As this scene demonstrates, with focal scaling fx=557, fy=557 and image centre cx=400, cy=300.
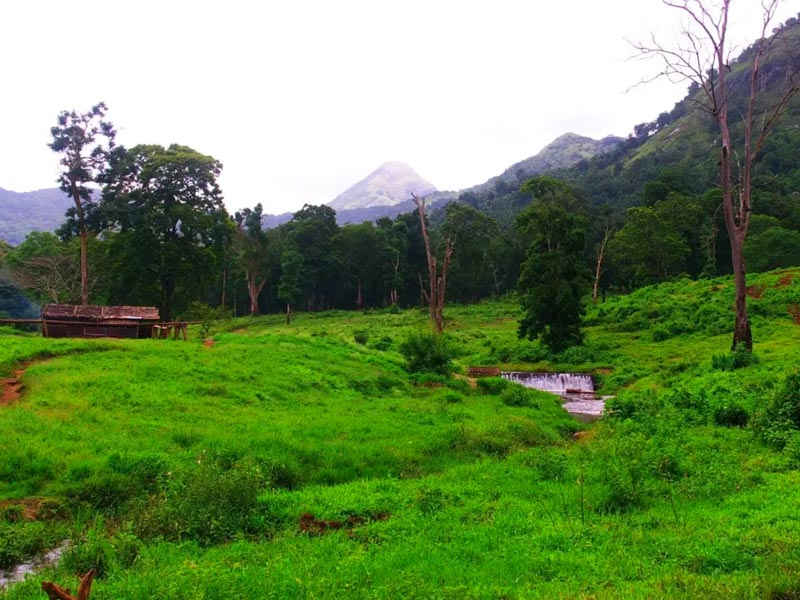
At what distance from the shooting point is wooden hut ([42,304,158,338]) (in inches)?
1012

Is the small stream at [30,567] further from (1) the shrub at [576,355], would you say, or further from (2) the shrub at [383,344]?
(1) the shrub at [576,355]

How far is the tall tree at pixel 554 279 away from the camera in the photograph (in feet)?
115

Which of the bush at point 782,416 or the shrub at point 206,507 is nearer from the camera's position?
the shrub at point 206,507

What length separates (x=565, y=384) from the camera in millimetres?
29891

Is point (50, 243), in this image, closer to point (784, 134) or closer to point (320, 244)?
point (320, 244)

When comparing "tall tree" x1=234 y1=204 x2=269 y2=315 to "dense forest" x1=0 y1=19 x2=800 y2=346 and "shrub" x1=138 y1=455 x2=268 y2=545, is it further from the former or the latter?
"shrub" x1=138 y1=455 x2=268 y2=545

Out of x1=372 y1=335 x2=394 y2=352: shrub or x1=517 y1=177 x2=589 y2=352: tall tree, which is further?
x1=372 y1=335 x2=394 y2=352: shrub

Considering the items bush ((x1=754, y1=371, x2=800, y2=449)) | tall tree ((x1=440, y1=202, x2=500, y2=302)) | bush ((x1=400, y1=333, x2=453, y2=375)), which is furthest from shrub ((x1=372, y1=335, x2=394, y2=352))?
tall tree ((x1=440, y1=202, x2=500, y2=302))

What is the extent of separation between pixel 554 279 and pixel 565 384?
7.81 m

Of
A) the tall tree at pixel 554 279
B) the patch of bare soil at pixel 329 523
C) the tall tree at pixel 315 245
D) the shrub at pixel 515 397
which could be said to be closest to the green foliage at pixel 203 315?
the shrub at pixel 515 397

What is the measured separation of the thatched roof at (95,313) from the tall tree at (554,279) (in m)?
22.3

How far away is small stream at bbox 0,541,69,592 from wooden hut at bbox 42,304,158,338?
20488 millimetres

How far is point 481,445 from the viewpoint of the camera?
46.2 feet

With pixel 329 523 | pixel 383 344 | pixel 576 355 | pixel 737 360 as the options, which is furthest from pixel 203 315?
pixel 329 523
